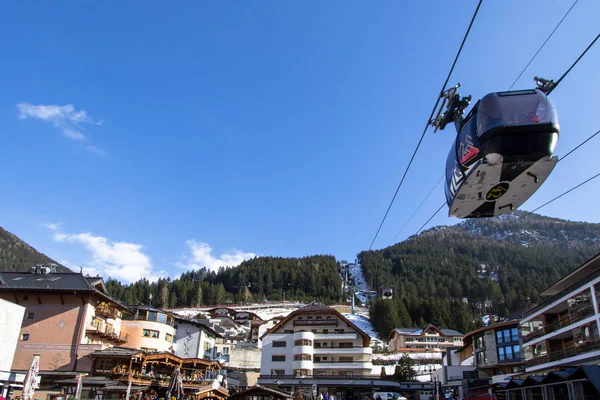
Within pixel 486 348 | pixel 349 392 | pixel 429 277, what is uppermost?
pixel 429 277

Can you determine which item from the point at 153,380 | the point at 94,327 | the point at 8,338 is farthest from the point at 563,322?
the point at 8,338

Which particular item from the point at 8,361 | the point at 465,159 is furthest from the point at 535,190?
the point at 8,361

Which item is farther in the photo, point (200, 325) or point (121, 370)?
point (200, 325)

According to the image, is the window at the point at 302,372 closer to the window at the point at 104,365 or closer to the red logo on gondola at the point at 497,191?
the window at the point at 104,365

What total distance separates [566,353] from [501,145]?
110ft

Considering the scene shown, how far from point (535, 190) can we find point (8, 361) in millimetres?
43311

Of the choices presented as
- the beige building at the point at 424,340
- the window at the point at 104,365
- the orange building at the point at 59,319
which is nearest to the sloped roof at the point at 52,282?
the orange building at the point at 59,319

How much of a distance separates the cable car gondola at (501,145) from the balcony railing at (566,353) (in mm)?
25347

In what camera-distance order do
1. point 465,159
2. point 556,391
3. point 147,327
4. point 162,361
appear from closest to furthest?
point 465,159, point 556,391, point 162,361, point 147,327

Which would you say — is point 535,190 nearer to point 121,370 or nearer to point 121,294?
point 121,370

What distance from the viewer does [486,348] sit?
61906mm

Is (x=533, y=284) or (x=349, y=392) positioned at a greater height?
(x=533, y=284)

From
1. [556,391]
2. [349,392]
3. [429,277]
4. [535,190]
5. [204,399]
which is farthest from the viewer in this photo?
[429,277]

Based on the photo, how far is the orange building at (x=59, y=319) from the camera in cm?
4338
